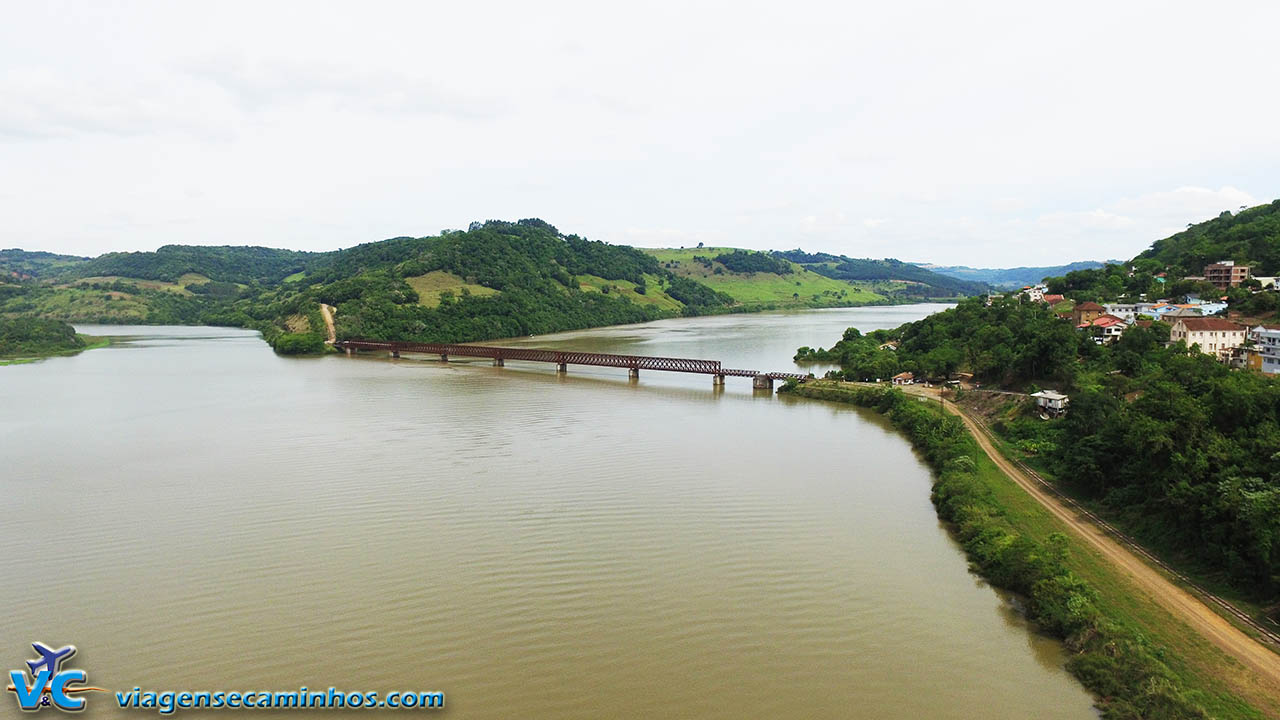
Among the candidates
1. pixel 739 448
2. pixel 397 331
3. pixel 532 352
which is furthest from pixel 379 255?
pixel 739 448

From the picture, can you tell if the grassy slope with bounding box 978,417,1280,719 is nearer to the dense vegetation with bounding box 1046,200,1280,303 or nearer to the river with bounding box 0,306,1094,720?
the river with bounding box 0,306,1094,720

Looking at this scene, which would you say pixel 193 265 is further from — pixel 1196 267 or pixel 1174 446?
pixel 1174 446

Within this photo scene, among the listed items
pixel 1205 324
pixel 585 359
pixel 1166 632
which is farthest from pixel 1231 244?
pixel 1166 632

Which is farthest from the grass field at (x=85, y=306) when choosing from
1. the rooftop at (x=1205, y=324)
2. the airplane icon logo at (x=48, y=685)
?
the rooftop at (x=1205, y=324)

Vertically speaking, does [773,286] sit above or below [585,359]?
above

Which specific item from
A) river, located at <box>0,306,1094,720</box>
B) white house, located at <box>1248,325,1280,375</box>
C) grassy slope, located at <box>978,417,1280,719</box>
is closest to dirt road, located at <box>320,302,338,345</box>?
river, located at <box>0,306,1094,720</box>

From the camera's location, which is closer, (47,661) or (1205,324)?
(47,661)

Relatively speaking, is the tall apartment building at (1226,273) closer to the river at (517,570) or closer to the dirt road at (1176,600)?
the river at (517,570)
